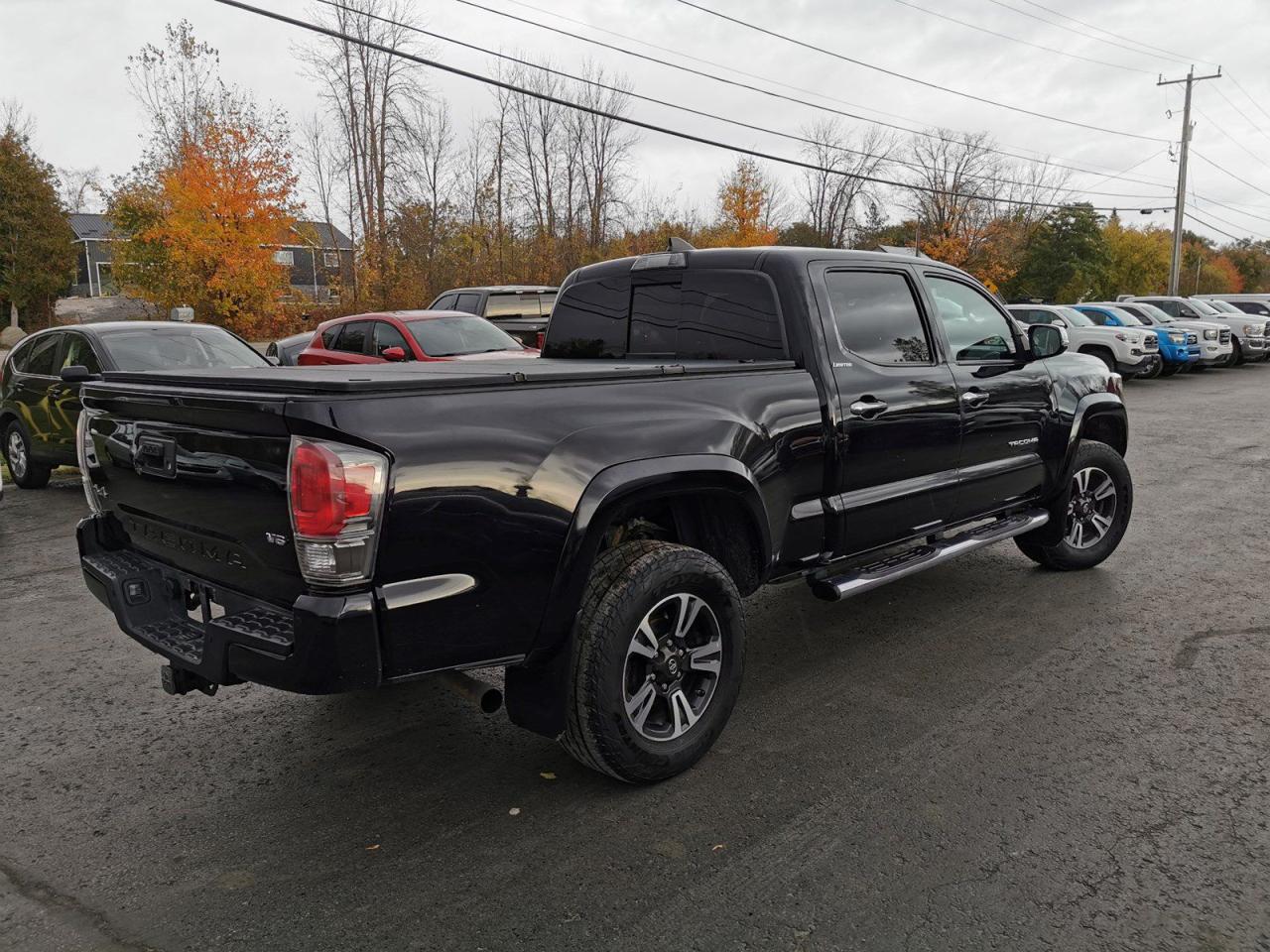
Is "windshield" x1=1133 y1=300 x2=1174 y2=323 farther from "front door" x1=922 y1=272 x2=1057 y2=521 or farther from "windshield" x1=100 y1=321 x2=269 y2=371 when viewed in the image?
"windshield" x1=100 y1=321 x2=269 y2=371

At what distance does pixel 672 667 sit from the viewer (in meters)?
3.37

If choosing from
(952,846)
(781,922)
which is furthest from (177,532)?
(952,846)

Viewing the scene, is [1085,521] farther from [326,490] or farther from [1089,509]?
[326,490]

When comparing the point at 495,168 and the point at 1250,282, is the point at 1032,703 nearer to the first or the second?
the point at 495,168

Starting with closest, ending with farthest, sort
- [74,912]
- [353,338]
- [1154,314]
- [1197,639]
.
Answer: [74,912], [1197,639], [353,338], [1154,314]

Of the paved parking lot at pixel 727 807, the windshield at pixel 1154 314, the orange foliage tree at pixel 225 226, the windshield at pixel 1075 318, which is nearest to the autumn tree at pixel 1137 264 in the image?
the windshield at pixel 1154 314

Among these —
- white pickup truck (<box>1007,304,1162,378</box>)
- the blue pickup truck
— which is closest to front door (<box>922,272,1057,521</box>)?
white pickup truck (<box>1007,304,1162,378</box>)

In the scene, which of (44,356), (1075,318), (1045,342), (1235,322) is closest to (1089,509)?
(1045,342)

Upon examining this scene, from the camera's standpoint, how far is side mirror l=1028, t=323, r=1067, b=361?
A: 5.21m

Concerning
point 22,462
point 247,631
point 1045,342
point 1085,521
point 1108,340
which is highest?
point 1045,342

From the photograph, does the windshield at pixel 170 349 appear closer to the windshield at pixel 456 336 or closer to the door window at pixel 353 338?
the windshield at pixel 456 336

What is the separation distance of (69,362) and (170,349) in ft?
3.22

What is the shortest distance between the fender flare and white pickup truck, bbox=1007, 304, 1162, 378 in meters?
18.8

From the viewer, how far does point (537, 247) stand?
130 feet
